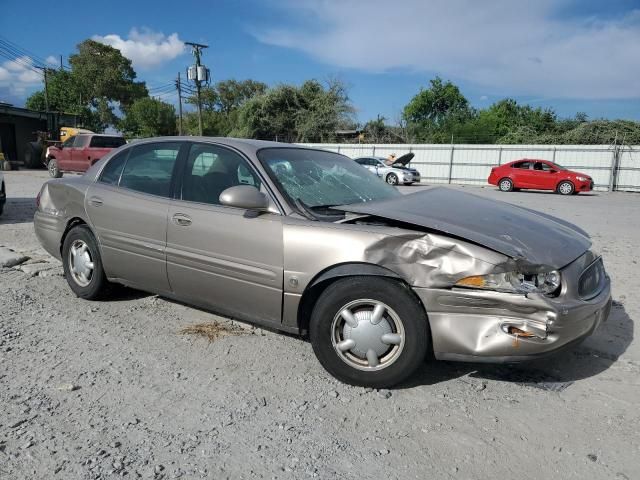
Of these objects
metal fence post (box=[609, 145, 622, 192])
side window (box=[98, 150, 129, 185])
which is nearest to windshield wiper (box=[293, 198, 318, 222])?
side window (box=[98, 150, 129, 185])

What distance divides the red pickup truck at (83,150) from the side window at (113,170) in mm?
14530

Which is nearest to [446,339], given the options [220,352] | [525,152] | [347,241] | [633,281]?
[347,241]

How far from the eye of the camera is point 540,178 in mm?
20453

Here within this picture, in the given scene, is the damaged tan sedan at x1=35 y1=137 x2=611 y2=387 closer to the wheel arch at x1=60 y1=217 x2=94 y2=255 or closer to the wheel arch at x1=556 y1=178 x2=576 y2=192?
the wheel arch at x1=60 y1=217 x2=94 y2=255

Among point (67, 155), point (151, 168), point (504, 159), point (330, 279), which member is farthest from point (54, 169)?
point (504, 159)

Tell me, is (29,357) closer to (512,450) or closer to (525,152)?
(512,450)

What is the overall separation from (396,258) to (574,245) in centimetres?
126

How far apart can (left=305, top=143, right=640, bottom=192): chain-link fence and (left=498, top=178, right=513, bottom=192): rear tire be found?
5249 millimetres

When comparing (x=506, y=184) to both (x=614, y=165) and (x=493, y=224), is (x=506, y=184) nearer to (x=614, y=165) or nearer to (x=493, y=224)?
(x=614, y=165)

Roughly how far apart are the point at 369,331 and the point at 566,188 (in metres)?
19.9

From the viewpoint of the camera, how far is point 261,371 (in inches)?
124

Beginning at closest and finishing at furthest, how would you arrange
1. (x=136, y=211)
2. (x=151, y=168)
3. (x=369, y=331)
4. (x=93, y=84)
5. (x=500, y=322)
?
(x=500, y=322), (x=369, y=331), (x=136, y=211), (x=151, y=168), (x=93, y=84)

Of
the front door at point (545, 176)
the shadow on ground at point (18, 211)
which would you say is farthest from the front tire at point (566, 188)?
the shadow on ground at point (18, 211)

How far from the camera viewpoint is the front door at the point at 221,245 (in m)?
3.16
